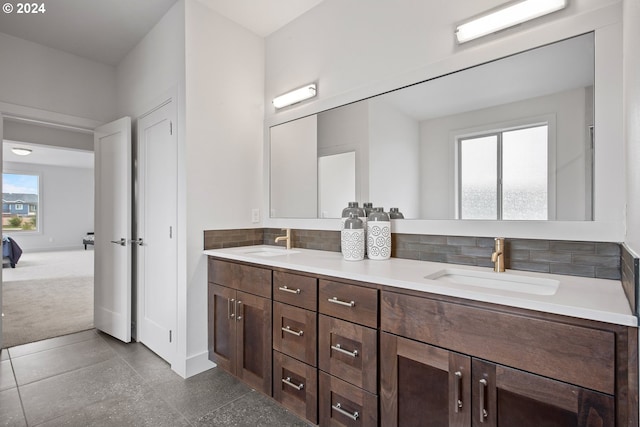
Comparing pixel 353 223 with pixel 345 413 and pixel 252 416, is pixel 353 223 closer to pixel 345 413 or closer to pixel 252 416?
pixel 345 413

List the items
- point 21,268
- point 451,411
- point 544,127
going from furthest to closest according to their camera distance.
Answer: point 21,268 → point 544,127 → point 451,411

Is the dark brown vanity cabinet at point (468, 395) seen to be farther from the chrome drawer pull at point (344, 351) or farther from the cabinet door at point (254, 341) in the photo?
the cabinet door at point (254, 341)

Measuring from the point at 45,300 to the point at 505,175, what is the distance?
5351mm

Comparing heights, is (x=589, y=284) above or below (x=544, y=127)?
below

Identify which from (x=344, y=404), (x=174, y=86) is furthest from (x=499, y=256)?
(x=174, y=86)

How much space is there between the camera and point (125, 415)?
177cm

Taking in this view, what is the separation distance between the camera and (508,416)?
100 centimetres

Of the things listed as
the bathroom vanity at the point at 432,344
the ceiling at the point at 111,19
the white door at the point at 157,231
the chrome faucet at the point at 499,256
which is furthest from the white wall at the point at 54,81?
the chrome faucet at the point at 499,256

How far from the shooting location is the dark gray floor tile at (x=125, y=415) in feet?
5.57

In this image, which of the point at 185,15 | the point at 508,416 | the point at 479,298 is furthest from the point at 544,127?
the point at 185,15

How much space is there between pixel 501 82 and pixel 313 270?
132cm

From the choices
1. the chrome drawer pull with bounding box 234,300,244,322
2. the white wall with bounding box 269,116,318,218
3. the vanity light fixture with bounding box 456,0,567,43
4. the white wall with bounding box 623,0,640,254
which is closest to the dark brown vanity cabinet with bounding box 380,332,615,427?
the white wall with bounding box 623,0,640,254

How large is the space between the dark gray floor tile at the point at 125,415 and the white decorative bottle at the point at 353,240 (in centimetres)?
130

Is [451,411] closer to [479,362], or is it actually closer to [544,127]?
[479,362]
